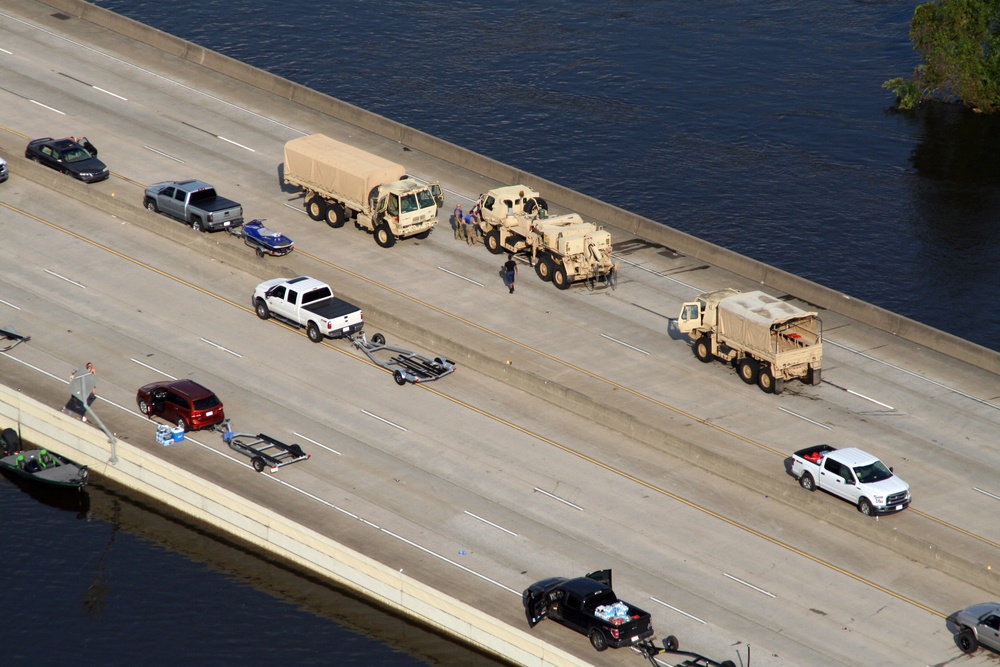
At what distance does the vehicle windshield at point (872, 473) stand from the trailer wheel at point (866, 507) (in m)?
0.65

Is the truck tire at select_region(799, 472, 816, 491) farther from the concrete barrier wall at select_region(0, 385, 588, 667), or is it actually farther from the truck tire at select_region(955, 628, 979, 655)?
the concrete barrier wall at select_region(0, 385, 588, 667)

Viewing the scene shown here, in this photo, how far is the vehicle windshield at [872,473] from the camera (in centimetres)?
4981

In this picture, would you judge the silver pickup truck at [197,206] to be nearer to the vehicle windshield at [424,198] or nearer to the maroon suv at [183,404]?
the vehicle windshield at [424,198]

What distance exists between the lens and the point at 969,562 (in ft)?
154

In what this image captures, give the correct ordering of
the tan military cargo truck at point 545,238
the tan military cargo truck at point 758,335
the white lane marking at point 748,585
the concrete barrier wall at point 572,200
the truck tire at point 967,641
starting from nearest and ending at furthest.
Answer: the truck tire at point 967,641 < the white lane marking at point 748,585 < the tan military cargo truck at point 758,335 < the concrete barrier wall at point 572,200 < the tan military cargo truck at point 545,238

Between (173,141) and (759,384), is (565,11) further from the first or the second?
(759,384)

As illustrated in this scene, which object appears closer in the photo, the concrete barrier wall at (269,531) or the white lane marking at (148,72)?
the concrete barrier wall at (269,531)

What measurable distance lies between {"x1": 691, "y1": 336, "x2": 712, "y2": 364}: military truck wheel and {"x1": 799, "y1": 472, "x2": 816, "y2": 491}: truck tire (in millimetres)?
9430

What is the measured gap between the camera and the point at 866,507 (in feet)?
163

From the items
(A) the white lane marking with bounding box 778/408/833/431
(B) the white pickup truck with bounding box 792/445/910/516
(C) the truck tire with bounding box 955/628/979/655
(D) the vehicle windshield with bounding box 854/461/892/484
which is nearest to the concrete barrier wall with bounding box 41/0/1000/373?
(A) the white lane marking with bounding box 778/408/833/431

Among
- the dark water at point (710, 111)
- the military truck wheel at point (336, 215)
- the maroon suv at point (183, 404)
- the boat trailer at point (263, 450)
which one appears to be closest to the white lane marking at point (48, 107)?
the military truck wheel at point (336, 215)

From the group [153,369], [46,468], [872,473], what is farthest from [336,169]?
[872,473]

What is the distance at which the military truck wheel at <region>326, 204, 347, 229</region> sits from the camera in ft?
224

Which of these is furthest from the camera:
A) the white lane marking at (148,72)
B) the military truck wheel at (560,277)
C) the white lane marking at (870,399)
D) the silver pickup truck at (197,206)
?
the white lane marking at (148,72)
